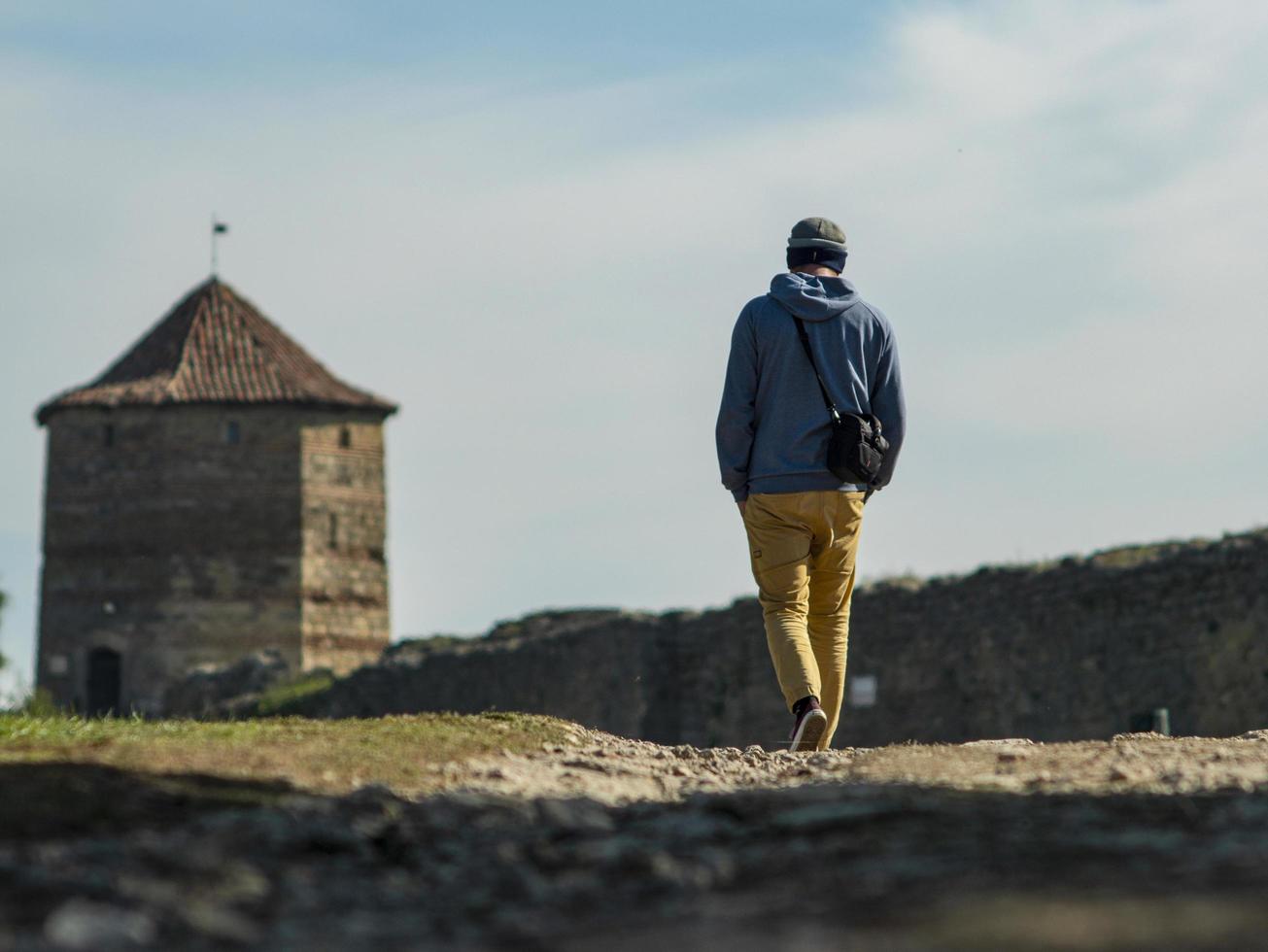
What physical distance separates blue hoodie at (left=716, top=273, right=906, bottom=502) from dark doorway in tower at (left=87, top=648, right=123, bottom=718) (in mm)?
37427

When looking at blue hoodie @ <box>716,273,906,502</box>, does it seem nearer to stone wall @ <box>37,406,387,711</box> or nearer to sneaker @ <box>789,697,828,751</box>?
sneaker @ <box>789,697,828,751</box>

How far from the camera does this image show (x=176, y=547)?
44.3 m

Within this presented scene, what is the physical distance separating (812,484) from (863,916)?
4229 mm

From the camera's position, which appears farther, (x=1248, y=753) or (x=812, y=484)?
(x=812, y=484)

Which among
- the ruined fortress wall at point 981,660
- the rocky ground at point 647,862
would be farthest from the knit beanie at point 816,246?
the ruined fortress wall at point 981,660

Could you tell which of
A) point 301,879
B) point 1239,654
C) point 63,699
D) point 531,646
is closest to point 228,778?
point 301,879

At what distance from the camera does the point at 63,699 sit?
43750mm

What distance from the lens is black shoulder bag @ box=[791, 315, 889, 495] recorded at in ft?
26.0

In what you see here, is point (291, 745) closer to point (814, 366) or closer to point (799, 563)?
point (799, 563)

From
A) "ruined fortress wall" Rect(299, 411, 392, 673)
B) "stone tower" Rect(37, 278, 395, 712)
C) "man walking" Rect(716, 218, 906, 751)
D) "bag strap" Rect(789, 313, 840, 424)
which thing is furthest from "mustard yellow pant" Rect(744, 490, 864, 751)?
"ruined fortress wall" Rect(299, 411, 392, 673)

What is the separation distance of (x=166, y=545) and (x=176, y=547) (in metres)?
0.20

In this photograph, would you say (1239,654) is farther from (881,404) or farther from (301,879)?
(301,879)

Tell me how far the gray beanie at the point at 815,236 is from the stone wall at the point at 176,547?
36.6 m

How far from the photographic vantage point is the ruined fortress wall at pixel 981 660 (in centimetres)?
1777
